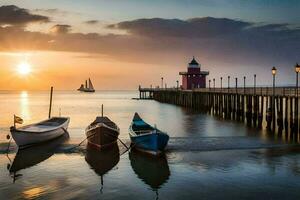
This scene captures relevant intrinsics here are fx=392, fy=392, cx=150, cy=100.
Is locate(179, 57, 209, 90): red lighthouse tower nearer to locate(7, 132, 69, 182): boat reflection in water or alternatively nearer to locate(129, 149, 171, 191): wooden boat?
locate(7, 132, 69, 182): boat reflection in water

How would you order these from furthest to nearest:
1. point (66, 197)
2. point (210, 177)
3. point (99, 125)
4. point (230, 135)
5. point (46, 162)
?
point (230, 135) → point (99, 125) → point (46, 162) → point (210, 177) → point (66, 197)

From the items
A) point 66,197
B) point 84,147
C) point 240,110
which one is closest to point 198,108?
point 240,110

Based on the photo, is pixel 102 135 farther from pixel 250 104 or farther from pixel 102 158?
pixel 250 104

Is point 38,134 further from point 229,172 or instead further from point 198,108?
point 198,108

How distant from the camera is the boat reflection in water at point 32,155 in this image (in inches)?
814

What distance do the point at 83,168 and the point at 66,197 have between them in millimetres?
5142

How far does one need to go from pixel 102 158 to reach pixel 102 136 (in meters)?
3.16

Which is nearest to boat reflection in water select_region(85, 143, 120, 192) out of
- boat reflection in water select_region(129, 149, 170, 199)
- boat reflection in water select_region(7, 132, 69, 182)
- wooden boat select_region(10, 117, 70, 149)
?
boat reflection in water select_region(129, 149, 170, 199)

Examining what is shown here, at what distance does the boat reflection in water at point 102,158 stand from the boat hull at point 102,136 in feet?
1.18

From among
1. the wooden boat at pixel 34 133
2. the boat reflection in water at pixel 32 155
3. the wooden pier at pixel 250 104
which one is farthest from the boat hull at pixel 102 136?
the wooden pier at pixel 250 104

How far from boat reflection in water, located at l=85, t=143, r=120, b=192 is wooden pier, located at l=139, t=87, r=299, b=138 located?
15.8 meters

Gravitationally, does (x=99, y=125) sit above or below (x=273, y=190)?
above

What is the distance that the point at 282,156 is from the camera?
2316 cm

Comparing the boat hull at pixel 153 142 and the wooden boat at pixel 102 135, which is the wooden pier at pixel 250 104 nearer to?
the boat hull at pixel 153 142
